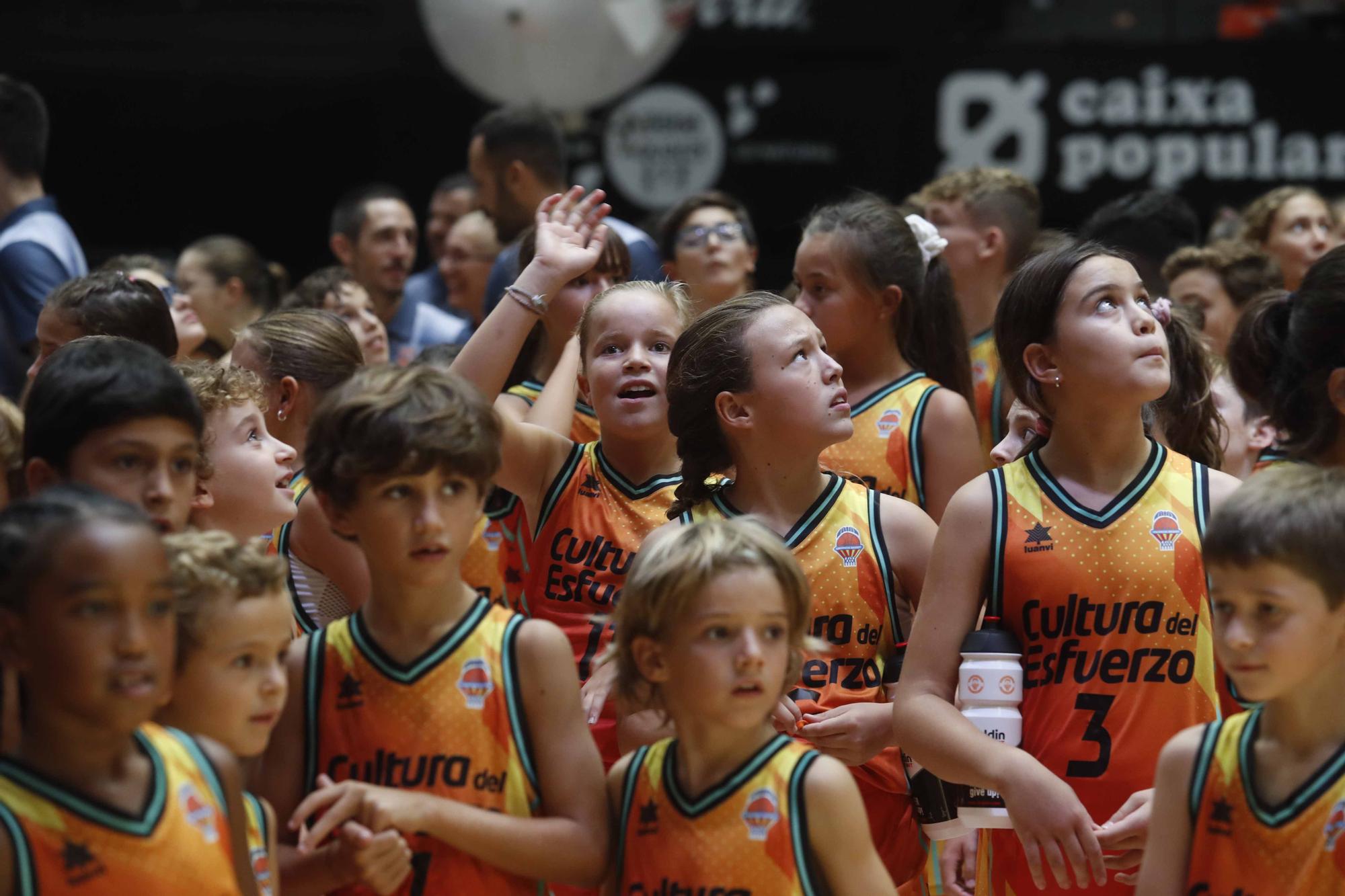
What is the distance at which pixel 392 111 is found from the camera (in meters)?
9.91

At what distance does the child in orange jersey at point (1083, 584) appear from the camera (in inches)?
129

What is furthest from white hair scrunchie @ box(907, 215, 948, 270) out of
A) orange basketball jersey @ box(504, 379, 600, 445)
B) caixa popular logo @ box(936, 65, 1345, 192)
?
caixa popular logo @ box(936, 65, 1345, 192)

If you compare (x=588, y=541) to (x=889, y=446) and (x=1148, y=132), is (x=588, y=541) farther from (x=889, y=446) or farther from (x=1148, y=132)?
(x=1148, y=132)

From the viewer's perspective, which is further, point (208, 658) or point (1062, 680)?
point (1062, 680)

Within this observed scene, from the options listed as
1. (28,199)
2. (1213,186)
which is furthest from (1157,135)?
(28,199)

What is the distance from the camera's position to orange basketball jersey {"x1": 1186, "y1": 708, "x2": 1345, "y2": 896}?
256cm

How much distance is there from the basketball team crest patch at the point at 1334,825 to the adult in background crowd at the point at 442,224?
6.49 metres

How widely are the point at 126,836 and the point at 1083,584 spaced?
1.86 meters

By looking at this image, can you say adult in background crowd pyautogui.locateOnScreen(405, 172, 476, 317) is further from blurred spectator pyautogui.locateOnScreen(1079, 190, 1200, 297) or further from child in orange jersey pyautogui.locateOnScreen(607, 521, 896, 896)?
child in orange jersey pyautogui.locateOnScreen(607, 521, 896, 896)

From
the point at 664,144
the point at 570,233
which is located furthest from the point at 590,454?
the point at 664,144

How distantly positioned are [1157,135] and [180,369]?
21.7 feet

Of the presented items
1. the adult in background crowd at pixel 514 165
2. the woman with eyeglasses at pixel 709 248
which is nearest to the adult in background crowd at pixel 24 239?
the adult in background crowd at pixel 514 165

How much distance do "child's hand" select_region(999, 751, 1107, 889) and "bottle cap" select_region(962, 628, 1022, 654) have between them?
0.80ft

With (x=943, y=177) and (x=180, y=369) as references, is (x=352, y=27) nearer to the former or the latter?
(x=943, y=177)
